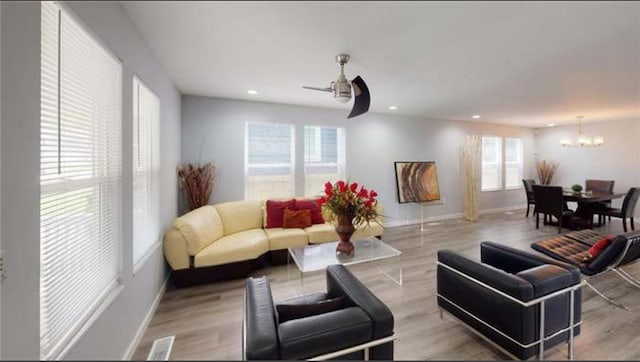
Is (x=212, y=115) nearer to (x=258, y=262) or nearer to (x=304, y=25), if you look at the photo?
(x=258, y=262)

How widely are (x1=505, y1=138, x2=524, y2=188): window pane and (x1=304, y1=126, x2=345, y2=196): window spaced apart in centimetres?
523

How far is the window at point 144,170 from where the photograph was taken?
7.03 ft

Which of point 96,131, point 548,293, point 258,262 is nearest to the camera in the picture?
point 96,131

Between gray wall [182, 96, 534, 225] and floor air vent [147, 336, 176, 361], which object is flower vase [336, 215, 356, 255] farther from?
gray wall [182, 96, 534, 225]

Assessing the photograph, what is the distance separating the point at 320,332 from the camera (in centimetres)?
121

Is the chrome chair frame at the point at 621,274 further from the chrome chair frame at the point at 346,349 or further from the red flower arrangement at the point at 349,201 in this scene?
the chrome chair frame at the point at 346,349

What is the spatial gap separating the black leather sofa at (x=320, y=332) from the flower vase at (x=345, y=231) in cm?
112

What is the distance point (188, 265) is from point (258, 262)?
2.85 ft

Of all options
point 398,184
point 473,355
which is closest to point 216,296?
point 473,355

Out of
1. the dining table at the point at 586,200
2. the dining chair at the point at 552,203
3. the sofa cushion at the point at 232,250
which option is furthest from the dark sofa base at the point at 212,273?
the dining table at the point at 586,200

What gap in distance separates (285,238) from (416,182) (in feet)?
11.7

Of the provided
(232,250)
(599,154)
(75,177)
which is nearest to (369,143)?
(232,250)

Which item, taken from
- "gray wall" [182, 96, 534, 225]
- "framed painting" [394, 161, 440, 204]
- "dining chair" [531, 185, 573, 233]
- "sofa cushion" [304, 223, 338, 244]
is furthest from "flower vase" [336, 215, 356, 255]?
"dining chair" [531, 185, 573, 233]

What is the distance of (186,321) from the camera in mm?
2211
